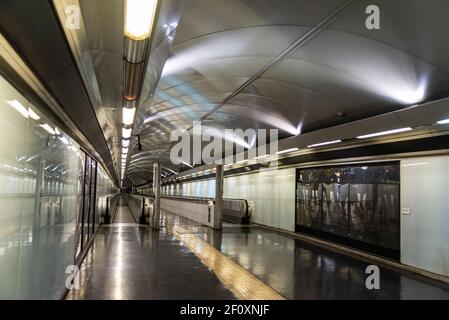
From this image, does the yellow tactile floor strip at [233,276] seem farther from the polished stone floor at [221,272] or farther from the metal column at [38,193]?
the metal column at [38,193]

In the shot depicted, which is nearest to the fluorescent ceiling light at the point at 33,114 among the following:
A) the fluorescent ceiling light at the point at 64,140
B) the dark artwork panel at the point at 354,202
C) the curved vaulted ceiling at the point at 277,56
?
the curved vaulted ceiling at the point at 277,56

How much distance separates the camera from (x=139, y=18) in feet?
9.10

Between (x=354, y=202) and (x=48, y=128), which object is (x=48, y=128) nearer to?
(x=48, y=128)

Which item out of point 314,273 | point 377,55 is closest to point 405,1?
point 377,55

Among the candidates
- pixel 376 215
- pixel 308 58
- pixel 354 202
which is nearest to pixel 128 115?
pixel 308 58

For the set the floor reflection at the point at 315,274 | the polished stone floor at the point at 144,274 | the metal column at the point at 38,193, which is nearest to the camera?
the metal column at the point at 38,193

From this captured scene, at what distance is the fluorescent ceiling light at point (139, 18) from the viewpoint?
257 cm

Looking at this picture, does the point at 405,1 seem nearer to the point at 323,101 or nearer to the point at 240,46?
the point at 240,46

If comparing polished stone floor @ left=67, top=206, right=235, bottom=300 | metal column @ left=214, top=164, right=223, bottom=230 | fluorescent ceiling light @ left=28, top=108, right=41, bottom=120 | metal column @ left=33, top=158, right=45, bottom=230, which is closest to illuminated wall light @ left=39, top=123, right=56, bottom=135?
fluorescent ceiling light @ left=28, top=108, right=41, bottom=120

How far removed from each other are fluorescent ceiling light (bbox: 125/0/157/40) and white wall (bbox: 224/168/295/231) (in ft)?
35.7

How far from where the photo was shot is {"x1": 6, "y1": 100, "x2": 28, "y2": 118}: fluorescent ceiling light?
253cm

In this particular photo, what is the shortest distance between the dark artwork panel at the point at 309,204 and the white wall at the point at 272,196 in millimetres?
415

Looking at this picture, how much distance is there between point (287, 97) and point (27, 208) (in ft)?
20.6

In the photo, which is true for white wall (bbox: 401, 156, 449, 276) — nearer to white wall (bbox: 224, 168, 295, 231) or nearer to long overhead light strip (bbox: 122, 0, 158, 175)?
white wall (bbox: 224, 168, 295, 231)
